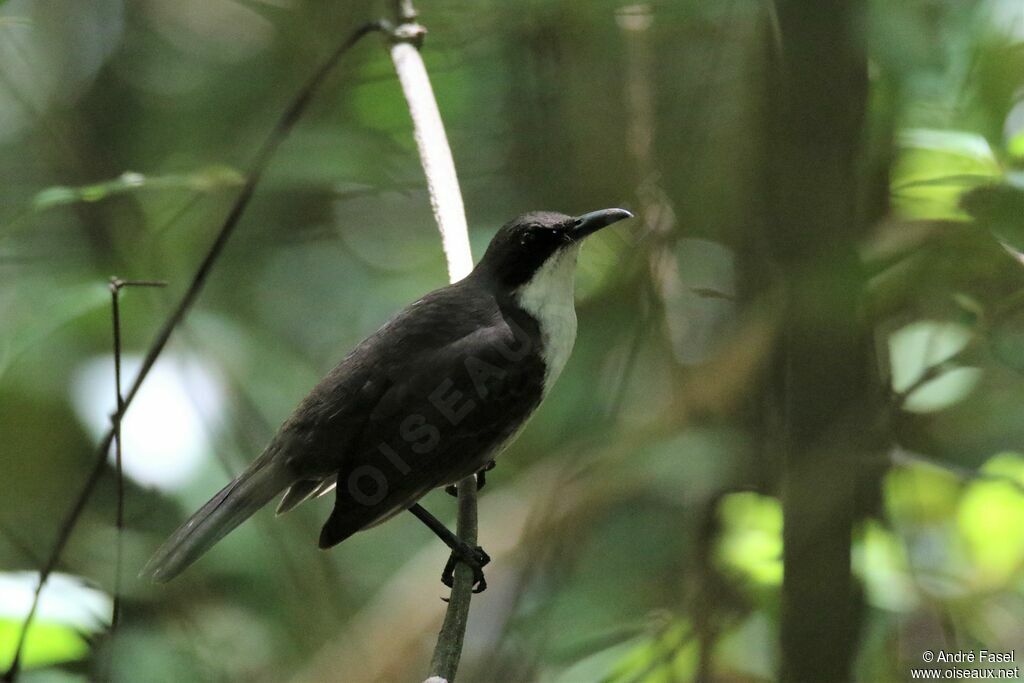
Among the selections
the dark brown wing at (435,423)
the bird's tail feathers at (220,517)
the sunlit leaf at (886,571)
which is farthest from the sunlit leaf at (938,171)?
the bird's tail feathers at (220,517)

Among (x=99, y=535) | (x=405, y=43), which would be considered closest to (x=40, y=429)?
(x=99, y=535)

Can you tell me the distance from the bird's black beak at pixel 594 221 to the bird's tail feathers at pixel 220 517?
47.0 inches

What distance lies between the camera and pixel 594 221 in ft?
10.9

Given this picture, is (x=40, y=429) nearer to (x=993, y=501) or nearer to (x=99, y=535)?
(x=99, y=535)

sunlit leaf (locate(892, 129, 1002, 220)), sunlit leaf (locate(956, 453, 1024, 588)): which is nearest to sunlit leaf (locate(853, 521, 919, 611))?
sunlit leaf (locate(956, 453, 1024, 588))

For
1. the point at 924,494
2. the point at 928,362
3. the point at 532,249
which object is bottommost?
the point at 924,494

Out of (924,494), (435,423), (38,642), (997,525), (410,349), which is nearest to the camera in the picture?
(38,642)

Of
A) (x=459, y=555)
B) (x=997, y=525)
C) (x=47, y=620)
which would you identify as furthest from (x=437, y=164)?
(x=997, y=525)

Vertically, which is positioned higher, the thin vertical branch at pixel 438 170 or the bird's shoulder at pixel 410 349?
the thin vertical branch at pixel 438 170

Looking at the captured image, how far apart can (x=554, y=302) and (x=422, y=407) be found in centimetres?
61

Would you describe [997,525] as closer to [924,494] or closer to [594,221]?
[924,494]

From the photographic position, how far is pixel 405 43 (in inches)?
143

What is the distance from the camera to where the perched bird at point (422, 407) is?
303 cm

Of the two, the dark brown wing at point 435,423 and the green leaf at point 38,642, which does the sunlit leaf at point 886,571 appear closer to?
the dark brown wing at point 435,423
